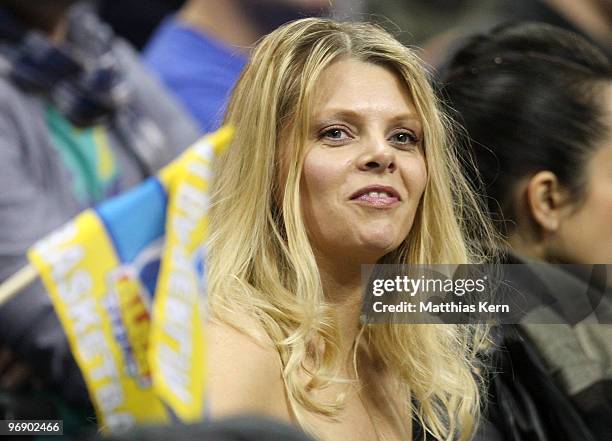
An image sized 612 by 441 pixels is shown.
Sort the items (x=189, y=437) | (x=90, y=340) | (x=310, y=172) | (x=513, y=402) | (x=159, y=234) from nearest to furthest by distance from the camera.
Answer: (x=189, y=437), (x=90, y=340), (x=159, y=234), (x=310, y=172), (x=513, y=402)

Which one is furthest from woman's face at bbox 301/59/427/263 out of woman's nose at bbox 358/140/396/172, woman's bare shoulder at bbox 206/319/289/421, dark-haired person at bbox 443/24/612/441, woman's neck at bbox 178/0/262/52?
woman's neck at bbox 178/0/262/52

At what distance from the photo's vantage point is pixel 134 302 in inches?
54.5

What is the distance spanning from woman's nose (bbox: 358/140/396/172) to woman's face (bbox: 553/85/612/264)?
1.94 feet

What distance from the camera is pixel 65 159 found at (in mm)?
2176

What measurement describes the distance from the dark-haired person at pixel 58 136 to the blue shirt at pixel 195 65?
63 mm

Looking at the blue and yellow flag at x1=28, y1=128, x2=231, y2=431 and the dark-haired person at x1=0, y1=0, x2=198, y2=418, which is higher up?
the dark-haired person at x1=0, y1=0, x2=198, y2=418

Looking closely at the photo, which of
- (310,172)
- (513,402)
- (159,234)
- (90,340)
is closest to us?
(90,340)

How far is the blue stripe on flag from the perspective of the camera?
55.6 inches

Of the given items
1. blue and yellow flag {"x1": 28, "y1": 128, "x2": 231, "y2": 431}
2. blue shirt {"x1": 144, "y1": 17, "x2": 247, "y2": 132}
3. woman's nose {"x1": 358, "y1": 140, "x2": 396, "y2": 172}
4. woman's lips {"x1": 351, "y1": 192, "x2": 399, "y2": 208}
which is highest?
blue shirt {"x1": 144, "y1": 17, "x2": 247, "y2": 132}

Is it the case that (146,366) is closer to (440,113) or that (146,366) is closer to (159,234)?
(159,234)

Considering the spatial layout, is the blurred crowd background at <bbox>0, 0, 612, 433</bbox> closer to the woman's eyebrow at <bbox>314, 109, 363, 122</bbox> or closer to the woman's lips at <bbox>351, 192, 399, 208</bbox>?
the woman's eyebrow at <bbox>314, 109, 363, 122</bbox>

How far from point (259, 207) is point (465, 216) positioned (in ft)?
1.65

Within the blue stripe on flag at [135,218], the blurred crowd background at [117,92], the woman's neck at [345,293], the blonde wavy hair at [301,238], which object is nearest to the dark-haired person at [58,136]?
the blurred crowd background at [117,92]

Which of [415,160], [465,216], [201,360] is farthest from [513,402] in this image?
[201,360]
